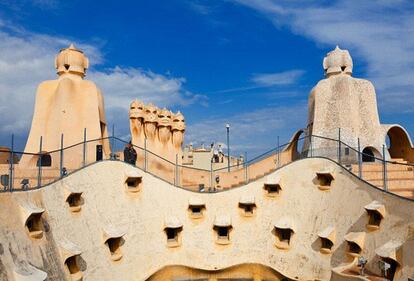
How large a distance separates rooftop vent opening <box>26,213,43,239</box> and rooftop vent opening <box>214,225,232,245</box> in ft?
27.4

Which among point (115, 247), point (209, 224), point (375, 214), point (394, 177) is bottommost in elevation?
point (115, 247)

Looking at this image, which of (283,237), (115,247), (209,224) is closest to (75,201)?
(115,247)

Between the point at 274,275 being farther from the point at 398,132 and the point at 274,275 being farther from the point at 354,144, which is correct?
the point at 398,132

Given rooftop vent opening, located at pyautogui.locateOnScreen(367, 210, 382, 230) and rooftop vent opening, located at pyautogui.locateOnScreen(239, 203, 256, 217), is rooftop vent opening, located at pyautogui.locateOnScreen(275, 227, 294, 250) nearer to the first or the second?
rooftop vent opening, located at pyautogui.locateOnScreen(239, 203, 256, 217)

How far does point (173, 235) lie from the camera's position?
18781 mm

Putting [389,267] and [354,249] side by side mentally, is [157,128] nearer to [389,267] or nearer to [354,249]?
[354,249]

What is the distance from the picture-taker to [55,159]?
1669 centimetres

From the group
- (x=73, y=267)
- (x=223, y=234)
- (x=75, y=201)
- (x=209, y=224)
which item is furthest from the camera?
(x=223, y=234)

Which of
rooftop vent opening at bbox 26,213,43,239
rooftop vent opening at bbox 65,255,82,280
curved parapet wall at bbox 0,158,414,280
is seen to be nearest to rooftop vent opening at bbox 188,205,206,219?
curved parapet wall at bbox 0,158,414,280

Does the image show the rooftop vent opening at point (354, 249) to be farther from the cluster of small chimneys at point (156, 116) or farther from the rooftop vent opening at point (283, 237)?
the cluster of small chimneys at point (156, 116)

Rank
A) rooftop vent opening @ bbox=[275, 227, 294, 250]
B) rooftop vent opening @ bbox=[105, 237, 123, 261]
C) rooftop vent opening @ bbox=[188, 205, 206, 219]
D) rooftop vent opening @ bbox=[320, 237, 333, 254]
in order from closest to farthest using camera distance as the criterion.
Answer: rooftop vent opening @ bbox=[105, 237, 123, 261] < rooftop vent opening @ bbox=[320, 237, 333, 254] < rooftop vent opening @ bbox=[275, 227, 294, 250] < rooftop vent opening @ bbox=[188, 205, 206, 219]

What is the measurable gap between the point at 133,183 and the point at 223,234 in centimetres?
469

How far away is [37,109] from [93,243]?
10068mm

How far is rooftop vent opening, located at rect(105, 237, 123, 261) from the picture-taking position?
53.0ft
